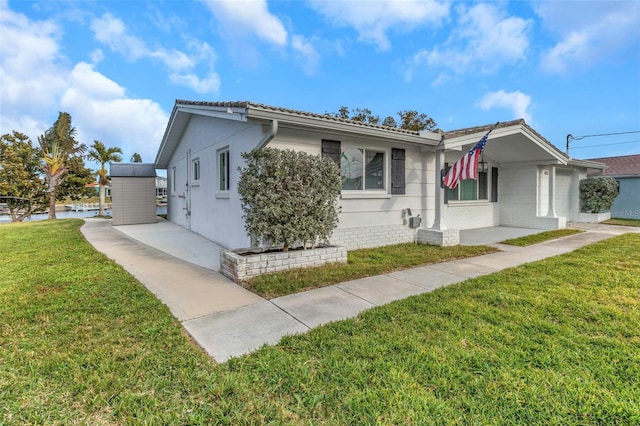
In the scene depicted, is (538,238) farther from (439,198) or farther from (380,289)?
(380,289)

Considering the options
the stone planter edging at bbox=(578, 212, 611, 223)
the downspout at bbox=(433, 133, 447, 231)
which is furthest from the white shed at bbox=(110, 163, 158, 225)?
the stone planter edging at bbox=(578, 212, 611, 223)

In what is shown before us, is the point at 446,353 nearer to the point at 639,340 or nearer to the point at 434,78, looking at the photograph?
the point at 639,340

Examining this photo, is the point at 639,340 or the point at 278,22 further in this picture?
the point at 278,22

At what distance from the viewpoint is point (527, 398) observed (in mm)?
2154

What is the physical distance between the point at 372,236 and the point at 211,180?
485cm

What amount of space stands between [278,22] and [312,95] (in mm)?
8321

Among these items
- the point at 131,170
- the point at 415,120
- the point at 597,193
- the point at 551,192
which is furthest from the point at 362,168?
the point at 415,120

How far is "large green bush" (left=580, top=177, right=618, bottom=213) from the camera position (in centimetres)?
1425

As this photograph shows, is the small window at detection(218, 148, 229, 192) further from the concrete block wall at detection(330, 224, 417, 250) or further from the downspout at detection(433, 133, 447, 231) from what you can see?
the downspout at detection(433, 133, 447, 231)

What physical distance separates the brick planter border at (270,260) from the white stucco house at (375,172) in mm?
1127

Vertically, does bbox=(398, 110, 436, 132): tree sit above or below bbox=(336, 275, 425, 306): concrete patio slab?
above

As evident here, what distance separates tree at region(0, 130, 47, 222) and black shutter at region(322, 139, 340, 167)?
23147 mm

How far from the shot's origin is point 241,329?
3283 mm

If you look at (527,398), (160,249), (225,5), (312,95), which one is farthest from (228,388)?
(312,95)
